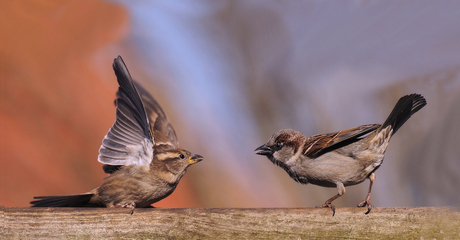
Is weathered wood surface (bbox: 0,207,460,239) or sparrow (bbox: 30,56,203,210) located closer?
weathered wood surface (bbox: 0,207,460,239)

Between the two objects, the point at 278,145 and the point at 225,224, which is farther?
the point at 278,145

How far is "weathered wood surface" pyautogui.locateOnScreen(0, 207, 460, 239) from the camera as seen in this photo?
125 centimetres

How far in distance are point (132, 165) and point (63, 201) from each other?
0.42 metres

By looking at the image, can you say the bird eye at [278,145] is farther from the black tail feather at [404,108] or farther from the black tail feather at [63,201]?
the black tail feather at [63,201]

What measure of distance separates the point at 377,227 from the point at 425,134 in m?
1.46

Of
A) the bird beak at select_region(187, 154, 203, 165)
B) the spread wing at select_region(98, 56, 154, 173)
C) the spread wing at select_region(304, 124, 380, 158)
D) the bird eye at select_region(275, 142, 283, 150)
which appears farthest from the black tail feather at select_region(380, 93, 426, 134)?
the spread wing at select_region(98, 56, 154, 173)

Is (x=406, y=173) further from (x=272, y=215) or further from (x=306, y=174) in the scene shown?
(x=272, y=215)

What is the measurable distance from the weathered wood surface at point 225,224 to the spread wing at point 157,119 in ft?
4.20

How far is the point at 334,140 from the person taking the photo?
70.5 inches

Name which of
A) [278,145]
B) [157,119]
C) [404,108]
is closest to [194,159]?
[278,145]

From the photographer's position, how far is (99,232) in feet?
4.10

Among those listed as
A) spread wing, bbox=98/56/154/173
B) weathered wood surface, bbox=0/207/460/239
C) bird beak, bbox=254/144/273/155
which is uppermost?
spread wing, bbox=98/56/154/173

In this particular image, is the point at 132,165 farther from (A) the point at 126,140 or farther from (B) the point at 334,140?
(B) the point at 334,140

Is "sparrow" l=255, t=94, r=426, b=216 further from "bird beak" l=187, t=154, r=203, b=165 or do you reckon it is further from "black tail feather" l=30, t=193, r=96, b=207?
"black tail feather" l=30, t=193, r=96, b=207
